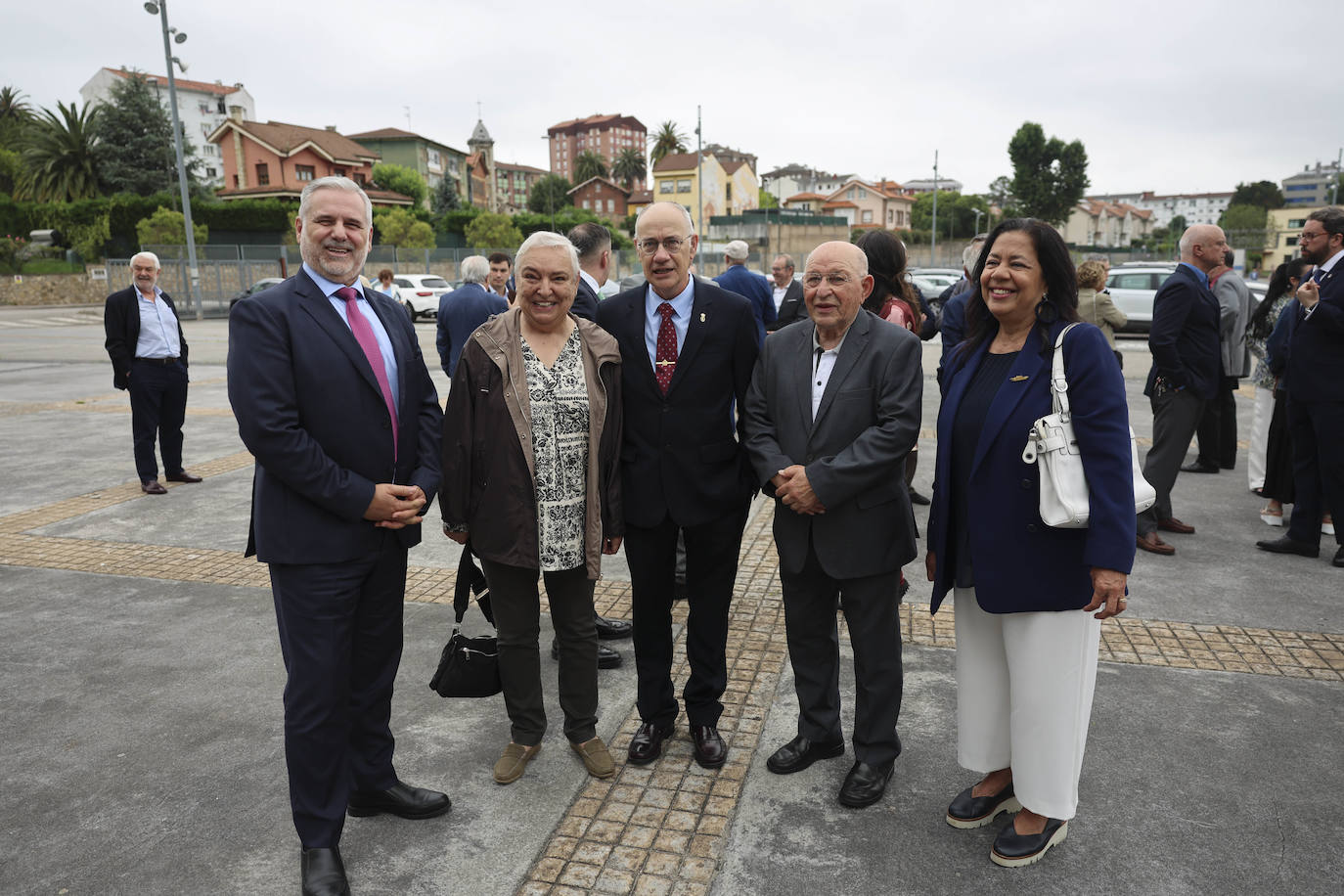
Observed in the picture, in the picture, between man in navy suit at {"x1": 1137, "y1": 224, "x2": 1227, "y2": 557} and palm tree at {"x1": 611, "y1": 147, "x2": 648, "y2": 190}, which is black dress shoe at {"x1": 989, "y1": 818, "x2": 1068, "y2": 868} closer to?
man in navy suit at {"x1": 1137, "y1": 224, "x2": 1227, "y2": 557}

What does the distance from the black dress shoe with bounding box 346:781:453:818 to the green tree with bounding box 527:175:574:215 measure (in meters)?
88.0

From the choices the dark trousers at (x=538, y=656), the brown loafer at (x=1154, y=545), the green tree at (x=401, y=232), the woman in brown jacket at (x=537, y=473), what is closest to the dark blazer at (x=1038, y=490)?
the woman in brown jacket at (x=537, y=473)

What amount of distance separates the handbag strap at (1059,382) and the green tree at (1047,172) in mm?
71760

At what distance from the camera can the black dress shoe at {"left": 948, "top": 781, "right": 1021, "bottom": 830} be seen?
2.87m

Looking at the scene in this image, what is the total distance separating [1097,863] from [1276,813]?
0.74 metres

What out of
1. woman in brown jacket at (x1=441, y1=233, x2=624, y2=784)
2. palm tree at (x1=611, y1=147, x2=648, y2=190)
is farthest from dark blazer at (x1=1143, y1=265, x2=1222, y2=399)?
palm tree at (x1=611, y1=147, x2=648, y2=190)

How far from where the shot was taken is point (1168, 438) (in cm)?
586

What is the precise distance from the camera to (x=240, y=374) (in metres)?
2.47

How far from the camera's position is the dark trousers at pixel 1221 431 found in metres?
7.70

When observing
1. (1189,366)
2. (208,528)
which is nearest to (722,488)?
(1189,366)

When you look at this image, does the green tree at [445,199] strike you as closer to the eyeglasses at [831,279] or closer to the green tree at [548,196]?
the green tree at [548,196]

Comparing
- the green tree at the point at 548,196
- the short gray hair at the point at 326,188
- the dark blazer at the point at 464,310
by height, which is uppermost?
the green tree at the point at 548,196

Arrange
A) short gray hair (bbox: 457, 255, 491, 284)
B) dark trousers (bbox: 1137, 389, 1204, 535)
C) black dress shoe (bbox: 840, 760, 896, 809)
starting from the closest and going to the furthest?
black dress shoe (bbox: 840, 760, 896, 809)
dark trousers (bbox: 1137, 389, 1204, 535)
short gray hair (bbox: 457, 255, 491, 284)

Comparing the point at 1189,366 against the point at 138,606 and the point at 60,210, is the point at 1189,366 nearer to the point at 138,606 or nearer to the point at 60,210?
the point at 138,606
